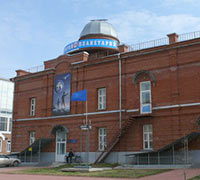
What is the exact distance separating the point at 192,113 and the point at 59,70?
14690 millimetres

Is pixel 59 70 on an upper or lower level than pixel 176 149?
upper

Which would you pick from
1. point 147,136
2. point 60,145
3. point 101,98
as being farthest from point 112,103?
point 60,145

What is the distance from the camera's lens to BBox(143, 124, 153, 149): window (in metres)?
24.4

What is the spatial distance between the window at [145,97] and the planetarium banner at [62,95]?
7.93 m

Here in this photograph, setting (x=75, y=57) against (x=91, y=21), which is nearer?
(x=75, y=57)

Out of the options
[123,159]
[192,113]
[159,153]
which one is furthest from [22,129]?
[192,113]

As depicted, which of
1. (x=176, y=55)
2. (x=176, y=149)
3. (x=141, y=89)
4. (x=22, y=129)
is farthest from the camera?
(x=22, y=129)

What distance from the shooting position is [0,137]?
52.6 m

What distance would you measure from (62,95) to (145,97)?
9149 millimetres

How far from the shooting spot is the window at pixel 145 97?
81.0ft

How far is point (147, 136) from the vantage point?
2462 centimetres

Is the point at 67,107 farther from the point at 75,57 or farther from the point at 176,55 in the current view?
the point at 176,55

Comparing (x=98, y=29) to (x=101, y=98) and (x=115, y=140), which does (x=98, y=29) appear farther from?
(x=115, y=140)

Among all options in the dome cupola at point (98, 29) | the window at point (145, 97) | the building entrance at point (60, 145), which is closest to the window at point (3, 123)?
the building entrance at point (60, 145)
